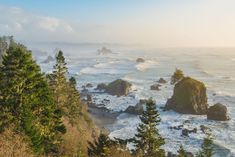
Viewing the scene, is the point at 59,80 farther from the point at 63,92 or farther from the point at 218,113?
the point at 218,113

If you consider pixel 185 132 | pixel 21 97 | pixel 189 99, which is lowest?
pixel 185 132

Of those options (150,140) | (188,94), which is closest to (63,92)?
(150,140)

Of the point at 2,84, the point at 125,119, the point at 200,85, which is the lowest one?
the point at 125,119

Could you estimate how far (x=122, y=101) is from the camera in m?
90.3

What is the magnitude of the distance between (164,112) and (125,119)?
30.8 ft

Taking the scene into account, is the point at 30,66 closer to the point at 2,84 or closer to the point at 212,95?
the point at 2,84

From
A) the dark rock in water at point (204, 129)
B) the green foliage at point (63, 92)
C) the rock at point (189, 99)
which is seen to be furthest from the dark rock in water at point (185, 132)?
the green foliage at point (63, 92)

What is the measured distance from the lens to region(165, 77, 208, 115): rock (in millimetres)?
79125

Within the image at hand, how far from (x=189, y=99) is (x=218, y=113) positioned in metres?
8.99

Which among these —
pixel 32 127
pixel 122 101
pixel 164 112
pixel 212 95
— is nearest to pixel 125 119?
Result: pixel 164 112

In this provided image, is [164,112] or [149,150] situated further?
[164,112]

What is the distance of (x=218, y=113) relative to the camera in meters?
72.0

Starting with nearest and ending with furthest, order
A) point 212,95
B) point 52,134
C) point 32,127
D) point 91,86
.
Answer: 1. point 32,127
2. point 52,134
3. point 212,95
4. point 91,86

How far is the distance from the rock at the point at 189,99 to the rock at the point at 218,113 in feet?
16.3
